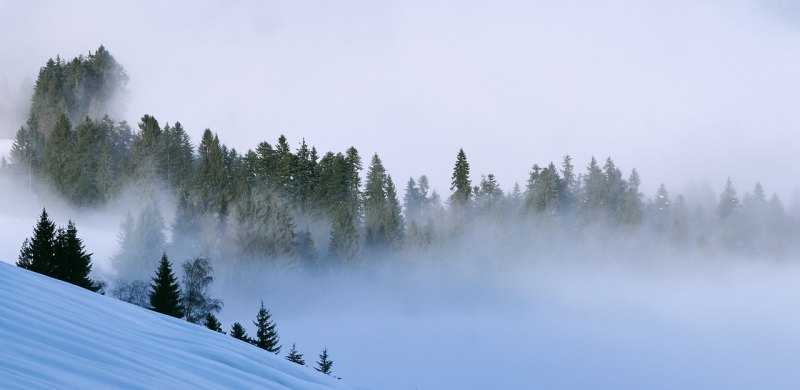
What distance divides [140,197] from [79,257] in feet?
193

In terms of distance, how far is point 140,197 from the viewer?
9900 cm

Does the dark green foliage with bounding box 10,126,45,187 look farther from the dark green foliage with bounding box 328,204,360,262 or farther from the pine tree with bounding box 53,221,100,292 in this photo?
the pine tree with bounding box 53,221,100,292

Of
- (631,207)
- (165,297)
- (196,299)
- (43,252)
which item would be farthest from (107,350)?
(631,207)

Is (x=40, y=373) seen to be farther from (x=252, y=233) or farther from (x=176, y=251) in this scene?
(x=252, y=233)

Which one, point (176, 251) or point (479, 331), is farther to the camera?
point (479, 331)

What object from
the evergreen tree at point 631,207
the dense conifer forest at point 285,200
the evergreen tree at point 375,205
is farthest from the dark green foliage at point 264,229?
the evergreen tree at point 631,207

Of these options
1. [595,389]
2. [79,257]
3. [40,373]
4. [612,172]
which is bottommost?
[40,373]

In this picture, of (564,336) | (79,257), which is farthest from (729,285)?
(79,257)

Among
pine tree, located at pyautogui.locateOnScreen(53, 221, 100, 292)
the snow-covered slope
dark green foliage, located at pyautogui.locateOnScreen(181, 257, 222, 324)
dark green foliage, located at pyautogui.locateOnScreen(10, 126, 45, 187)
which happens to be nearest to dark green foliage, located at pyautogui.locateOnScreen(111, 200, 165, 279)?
dark green foliage, located at pyautogui.locateOnScreen(10, 126, 45, 187)

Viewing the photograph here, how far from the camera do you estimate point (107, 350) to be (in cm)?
791

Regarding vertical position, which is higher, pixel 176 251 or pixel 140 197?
pixel 140 197

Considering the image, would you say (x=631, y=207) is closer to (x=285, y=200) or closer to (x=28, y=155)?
(x=285, y=200)

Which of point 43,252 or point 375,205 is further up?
point 375,205

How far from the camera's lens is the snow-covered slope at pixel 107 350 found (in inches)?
265
